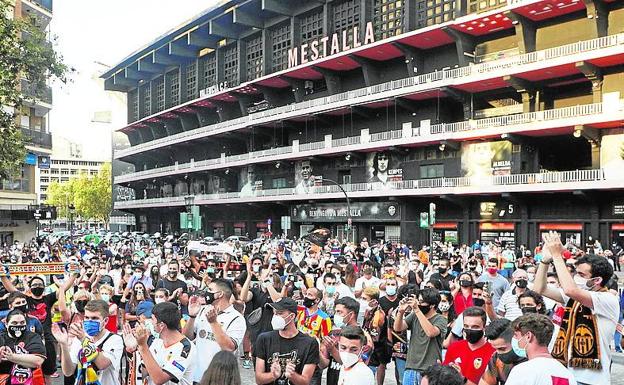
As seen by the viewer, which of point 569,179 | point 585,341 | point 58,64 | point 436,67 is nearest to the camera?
point 585,341

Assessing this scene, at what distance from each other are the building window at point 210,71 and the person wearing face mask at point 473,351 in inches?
2281

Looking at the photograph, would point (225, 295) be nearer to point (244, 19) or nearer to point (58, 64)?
A: point (58, 64)

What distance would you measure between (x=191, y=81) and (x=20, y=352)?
62569 millimetres

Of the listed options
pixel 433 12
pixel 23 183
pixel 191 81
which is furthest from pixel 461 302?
pixel 191 81

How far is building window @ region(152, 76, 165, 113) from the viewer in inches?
2842

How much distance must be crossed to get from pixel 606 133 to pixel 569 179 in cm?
337

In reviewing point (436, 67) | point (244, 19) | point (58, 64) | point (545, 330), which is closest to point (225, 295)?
point (545, 330)

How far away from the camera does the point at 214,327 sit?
5.90 metres

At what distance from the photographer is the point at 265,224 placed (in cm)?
5603

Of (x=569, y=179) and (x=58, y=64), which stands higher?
(x=58, y=64)

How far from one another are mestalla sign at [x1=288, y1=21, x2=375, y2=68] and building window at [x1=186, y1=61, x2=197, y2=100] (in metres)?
18.5

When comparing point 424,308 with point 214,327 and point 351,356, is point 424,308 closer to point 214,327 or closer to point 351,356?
point 351,356

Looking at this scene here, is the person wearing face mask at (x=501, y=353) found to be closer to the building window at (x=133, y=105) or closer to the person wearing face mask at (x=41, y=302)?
the person wearing face mask at (x=41, y=302)

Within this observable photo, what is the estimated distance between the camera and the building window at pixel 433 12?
38188 millimetres
